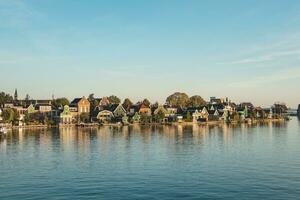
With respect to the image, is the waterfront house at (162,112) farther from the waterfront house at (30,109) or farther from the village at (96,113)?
the waterfront house at (30,109)

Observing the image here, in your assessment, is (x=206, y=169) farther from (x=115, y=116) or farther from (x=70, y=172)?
(x=115, y=116)

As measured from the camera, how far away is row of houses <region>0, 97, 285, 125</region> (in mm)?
119000

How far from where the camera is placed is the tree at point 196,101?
567ft

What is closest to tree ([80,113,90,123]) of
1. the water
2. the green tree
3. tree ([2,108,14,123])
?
tree ([2,108,14,123])

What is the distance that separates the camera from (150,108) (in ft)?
464

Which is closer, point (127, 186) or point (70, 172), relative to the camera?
point (127, 186)

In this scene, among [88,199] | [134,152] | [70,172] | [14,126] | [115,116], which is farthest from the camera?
[115,116]

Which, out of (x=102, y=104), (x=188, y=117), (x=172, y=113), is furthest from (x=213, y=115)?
(x=102, y=104)

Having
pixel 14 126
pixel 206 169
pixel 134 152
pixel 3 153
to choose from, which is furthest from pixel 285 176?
pixel 14 126

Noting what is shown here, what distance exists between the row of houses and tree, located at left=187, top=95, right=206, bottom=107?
48.3ft

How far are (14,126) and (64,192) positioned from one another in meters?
81.4

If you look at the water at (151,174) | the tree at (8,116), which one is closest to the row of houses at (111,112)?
the tree at (8,116)

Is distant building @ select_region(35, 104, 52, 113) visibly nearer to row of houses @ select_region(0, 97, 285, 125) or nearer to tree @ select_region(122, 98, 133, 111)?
row of houses @ select_region(0, 97, 285, 125)

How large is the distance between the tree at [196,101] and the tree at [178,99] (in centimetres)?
166
